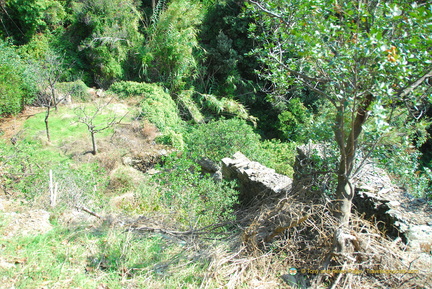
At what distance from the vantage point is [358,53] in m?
2.15

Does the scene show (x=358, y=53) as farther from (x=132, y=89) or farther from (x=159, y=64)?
(x=159, y=64)

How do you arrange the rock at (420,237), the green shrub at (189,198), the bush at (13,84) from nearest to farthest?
1. the rock at (420,237)
2. the green shrub at (189,198)
3. the bush at (13,84)

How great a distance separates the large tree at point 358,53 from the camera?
203 centimetres

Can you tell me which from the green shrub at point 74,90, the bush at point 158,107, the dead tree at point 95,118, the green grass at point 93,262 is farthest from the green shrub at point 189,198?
the green shrub at point 74,90

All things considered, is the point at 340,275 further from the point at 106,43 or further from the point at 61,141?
the point at 106,43

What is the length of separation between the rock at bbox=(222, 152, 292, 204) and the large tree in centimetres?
176

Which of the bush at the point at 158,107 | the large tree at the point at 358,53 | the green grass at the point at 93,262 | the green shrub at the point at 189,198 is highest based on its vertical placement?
the large tree at the point at 358,53

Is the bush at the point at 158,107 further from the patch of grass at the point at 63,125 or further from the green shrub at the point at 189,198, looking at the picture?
the green shrub at the point at 189,198

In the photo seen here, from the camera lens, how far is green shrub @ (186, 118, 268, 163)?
8500 mm

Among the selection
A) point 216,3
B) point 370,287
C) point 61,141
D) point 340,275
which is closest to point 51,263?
point 340,275

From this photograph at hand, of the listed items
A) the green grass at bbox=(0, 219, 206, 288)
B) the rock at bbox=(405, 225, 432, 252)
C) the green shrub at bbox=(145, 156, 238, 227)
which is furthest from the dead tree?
the rock at bbox=(405, 225, 432, 252)

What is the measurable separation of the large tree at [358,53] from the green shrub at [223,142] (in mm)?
5338

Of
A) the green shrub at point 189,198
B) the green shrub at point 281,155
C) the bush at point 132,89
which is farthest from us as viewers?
the bush at point 132,89

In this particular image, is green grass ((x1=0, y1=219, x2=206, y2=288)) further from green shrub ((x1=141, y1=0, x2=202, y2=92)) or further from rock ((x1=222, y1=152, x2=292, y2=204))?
green shrub ((x1=141, y1=0, x2=202, y2=92))
